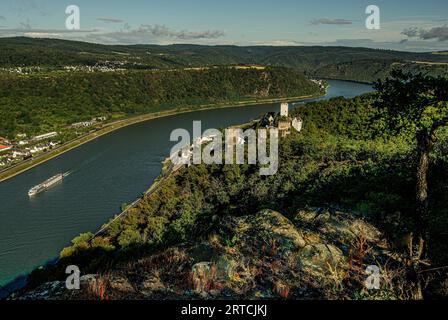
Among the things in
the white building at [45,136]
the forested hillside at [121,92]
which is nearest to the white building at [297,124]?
the white building at [45,136]

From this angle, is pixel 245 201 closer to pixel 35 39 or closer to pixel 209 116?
pixel 209 116

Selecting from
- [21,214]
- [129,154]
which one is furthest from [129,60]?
[21,214]

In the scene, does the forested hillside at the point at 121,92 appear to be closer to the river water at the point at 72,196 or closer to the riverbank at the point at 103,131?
the riverbank at the point at 103,131

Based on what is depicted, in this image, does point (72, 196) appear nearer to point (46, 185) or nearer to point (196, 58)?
point (46, 185)

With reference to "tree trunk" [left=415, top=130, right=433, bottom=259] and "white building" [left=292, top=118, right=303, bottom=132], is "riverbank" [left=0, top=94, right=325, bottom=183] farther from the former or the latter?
"tree trunk" [left=415, top=130, right=433, bottom=259]

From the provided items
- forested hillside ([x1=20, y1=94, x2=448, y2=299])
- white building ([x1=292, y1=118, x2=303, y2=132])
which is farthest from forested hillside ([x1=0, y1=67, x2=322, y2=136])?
forested hillside ([x1=20, y1=94, x2=448, y2=299])
